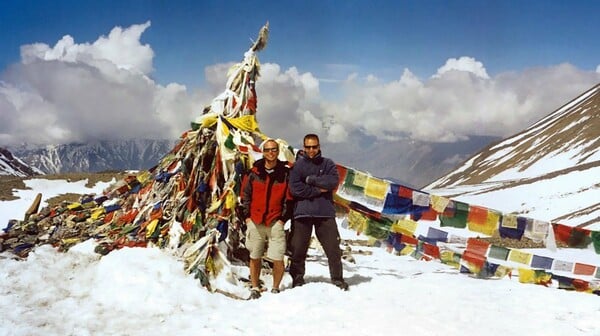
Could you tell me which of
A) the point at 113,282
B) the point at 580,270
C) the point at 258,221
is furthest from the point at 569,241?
the point at 113,282

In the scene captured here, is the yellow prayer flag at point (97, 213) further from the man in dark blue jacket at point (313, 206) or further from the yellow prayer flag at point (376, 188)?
the yellow prayer flag at point (376, 188)

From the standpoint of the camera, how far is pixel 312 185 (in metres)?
7.13

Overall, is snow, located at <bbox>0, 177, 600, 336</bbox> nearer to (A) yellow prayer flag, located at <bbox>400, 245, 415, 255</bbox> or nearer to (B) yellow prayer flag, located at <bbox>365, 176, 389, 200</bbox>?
(A) yellow prayer flag, located at <bbox>400, 245, 415, 255</bbox>

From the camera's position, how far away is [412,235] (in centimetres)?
907

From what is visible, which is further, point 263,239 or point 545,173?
point 545,173

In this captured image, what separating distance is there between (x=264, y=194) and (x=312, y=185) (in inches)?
27.8

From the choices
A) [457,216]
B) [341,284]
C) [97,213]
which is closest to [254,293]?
[341,284]

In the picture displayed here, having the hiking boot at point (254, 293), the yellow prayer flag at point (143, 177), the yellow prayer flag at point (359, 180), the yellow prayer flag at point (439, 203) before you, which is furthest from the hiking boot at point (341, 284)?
the yellow prayer flag at point (143, 177)

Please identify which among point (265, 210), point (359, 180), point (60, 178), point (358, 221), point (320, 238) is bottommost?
point (60, 178)

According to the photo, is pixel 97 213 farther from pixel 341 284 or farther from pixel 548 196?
→ pixel 548 196

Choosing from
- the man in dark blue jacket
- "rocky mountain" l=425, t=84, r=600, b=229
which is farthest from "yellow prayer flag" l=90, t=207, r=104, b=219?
"rocky mountain" l=425, t=84, r=600, b=229

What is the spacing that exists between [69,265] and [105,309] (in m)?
2.03

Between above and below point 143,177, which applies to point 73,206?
below

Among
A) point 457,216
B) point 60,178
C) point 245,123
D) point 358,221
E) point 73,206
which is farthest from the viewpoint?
point 60,178
